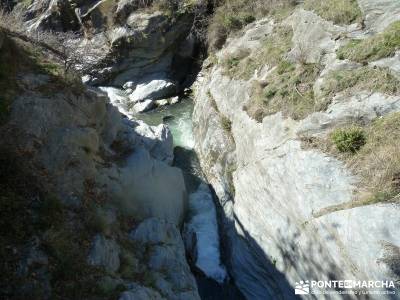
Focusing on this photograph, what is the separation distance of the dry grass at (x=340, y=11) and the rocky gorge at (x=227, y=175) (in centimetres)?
9

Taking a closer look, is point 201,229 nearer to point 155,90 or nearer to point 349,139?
point 349,139

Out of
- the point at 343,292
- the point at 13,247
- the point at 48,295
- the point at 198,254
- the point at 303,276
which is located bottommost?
the point at 198,254

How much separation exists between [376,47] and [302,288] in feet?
26.5

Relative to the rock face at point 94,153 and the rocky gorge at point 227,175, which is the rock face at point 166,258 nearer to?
the rocky gorge at point 227,175

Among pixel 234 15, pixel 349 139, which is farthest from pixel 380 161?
pixel 234 15

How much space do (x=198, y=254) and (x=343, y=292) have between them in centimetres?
625

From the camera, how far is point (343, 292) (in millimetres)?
10648

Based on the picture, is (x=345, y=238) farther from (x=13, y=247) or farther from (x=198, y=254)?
(x=13, y=247)

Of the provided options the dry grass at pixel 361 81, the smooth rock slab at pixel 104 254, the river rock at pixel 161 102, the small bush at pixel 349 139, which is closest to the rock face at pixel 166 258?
the smooth rock slab at pixel 104 254

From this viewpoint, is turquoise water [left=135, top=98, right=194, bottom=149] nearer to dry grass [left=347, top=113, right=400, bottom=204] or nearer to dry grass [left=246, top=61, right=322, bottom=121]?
dry grass [left=246, top=61, right=322, bottom=121]

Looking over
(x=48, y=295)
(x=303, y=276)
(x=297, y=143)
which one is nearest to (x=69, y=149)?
(x=48, y=295)

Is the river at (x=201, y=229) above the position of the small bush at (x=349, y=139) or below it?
below

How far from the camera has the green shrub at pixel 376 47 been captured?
45.7 feet

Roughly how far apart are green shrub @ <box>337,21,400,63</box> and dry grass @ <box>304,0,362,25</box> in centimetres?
212
